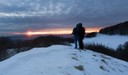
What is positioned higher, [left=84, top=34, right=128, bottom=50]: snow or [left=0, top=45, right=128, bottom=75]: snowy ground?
[left=0, top=45, right=128, bottom=75]: snowy ground

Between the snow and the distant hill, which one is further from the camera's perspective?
the distant hill

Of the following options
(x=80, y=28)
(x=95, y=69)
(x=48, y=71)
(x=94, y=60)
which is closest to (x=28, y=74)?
(x=48, y=71)

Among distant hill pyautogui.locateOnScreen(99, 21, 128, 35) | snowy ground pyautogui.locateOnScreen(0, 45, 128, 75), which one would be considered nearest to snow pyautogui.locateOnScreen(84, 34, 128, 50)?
distant hill pyautogui.locateOnScreen(99, 21, 128, 35)

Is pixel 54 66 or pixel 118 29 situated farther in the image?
pixel 118 29

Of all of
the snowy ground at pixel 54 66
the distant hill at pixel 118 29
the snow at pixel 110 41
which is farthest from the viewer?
the distant hill at pixel 118 29

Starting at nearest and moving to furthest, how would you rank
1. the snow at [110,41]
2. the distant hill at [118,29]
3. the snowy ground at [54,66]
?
the snowy ground at [54,66] < the snow at [110,41] < the distant hill at [118,29]

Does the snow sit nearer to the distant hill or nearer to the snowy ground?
the distant hill

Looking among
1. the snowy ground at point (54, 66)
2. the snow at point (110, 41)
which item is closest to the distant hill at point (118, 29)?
the snow at point (110, 41)

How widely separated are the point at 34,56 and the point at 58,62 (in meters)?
2.44

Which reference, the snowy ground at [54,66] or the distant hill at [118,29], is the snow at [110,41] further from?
the snowy ground at [54,66]

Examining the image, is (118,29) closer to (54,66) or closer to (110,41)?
(110,41)

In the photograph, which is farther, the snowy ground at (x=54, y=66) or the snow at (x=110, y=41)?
the snow at (x=110, y=41)

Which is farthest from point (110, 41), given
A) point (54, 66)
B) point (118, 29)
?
point (54, 66)

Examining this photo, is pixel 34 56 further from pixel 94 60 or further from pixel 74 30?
pixel 74 30
